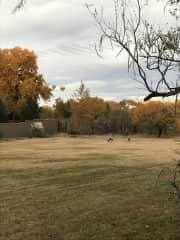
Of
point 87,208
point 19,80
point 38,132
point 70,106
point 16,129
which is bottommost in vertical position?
point 87,208

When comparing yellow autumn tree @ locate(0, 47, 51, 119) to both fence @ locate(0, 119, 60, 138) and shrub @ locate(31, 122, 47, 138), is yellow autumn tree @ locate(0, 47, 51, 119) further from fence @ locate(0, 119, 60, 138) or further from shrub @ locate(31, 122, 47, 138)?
shrub @ locate(31, 122, 47, 138)

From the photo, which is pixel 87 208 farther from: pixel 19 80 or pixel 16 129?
pixel 19 80

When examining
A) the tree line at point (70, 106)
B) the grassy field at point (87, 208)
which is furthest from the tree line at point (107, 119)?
the grassy field at point (87, 208)

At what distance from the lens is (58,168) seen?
57.7ft

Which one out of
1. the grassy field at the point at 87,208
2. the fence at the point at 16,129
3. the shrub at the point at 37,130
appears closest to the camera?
the grassy field at the point at 87,208

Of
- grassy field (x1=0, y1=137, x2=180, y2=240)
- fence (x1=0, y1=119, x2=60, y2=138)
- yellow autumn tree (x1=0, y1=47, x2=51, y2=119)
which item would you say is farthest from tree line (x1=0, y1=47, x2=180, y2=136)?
grassy field (x1=0, y1=137, x2=180, y2=240)

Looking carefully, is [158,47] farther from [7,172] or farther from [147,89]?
[7,172]

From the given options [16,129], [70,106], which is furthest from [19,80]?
[16,129]

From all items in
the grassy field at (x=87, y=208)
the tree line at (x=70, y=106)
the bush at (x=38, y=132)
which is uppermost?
the tree line at (x=70, y=106)

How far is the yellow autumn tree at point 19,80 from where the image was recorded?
62500 mm

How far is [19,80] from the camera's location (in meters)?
64.6

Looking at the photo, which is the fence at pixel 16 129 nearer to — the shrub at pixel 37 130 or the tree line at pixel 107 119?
the shrub at pixel 37 130

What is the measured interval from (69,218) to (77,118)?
54.1 metres

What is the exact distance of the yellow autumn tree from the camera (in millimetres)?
62500
